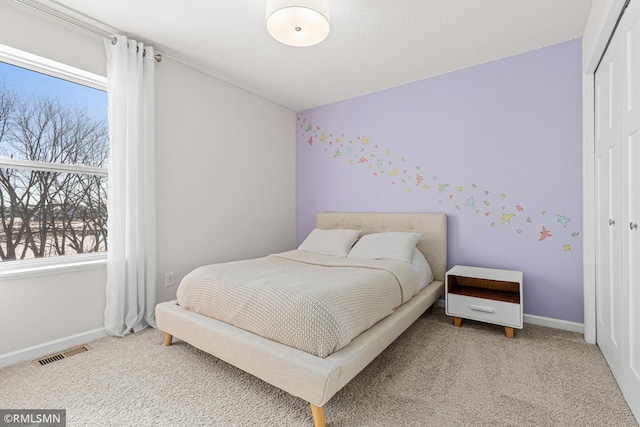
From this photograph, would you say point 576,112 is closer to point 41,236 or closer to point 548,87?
point 548,87

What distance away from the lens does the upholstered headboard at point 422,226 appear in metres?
2.99

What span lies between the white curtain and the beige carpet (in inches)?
12.8

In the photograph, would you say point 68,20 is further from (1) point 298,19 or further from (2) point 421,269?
(2) point 421,269

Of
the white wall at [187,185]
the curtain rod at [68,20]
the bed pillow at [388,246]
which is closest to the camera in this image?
the curtain rod at [68,20]

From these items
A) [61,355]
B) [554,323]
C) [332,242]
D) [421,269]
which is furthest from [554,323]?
[61,355]

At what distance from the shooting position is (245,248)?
11.4ft

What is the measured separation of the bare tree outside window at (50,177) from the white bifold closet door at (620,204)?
11.5ft

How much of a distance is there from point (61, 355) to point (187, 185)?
159cm

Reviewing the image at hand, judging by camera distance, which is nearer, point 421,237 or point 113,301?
point 113,301

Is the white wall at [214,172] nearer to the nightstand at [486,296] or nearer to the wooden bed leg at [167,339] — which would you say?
the wooden bed leg at [167,339]

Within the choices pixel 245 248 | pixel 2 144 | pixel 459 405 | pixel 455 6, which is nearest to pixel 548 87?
pixel 455 6

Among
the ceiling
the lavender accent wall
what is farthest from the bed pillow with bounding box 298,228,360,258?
the ceiling

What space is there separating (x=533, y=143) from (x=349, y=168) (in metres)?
1.85

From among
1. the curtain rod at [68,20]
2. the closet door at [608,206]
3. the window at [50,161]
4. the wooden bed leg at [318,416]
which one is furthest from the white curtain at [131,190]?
the closet door at [608,206]
